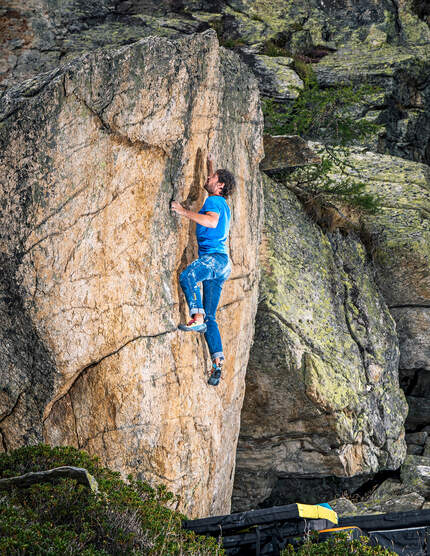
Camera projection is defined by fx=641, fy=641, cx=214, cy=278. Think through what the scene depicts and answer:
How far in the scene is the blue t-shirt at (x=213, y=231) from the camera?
11.4 meters

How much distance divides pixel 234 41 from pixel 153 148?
17.0 metres

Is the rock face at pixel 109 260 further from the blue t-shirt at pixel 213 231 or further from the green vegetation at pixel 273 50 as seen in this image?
the green vegetation at pixel 273 50

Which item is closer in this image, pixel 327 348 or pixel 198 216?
pixel 198 216

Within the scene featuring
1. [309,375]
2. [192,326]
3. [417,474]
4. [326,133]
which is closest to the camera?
[192,326]

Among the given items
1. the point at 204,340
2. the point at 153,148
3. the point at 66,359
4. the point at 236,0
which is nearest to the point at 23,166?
the point at 153,148

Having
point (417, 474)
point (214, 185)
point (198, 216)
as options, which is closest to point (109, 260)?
point (198, 216)

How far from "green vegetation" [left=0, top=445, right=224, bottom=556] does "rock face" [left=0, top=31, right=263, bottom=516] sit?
1.60 m

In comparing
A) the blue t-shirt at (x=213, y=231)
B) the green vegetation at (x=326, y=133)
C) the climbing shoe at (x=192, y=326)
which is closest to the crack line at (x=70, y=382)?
the climbing shoe at (x=192, y=326)

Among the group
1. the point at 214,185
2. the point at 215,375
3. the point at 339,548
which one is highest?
the point at 214,185

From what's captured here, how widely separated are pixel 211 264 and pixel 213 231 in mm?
592

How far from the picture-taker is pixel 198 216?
11172 mm

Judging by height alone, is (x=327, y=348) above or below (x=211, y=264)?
below

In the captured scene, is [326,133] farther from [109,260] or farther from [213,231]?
[109,260]

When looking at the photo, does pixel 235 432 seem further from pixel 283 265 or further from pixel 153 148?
pixel 153 148
